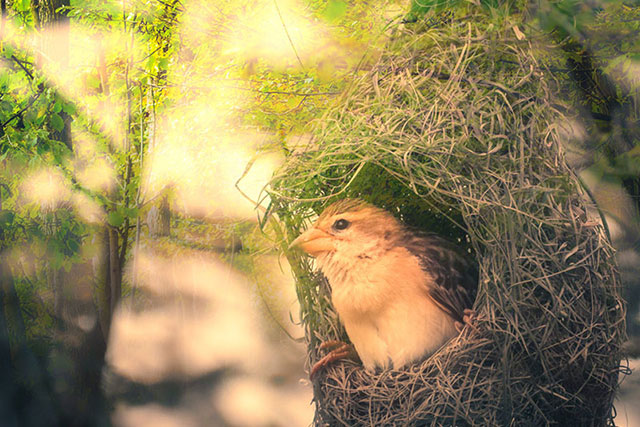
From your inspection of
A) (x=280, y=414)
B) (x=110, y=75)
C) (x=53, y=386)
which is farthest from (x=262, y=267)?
(x=53, y=386)

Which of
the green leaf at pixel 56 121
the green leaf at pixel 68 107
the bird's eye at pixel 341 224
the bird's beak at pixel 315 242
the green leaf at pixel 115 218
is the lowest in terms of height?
the green leaf at pixel 115 218

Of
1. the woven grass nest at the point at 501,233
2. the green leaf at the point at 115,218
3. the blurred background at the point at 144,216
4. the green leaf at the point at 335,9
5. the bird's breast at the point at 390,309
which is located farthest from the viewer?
the green leaf at the point at 115,218

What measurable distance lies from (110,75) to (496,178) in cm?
175

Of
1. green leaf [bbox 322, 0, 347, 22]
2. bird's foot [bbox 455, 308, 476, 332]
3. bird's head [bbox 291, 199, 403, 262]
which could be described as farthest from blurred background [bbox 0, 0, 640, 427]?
bird's foot [bbox 455, 308, 476, 332]

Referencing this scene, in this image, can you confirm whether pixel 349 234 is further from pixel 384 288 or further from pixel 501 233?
pixel 501 233

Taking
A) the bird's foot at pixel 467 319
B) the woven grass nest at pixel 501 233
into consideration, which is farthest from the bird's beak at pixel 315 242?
the bird's foot at pixel 467 319

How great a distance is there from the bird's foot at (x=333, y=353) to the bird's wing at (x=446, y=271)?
0.57 ft

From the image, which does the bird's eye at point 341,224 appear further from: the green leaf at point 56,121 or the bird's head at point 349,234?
the green leaf at point 56,121

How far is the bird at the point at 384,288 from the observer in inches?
34.0

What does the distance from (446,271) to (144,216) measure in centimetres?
150

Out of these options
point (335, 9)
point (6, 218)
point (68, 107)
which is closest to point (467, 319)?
point (335, 9)

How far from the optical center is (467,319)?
2.65 feet

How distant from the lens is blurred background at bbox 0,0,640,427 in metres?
1.69

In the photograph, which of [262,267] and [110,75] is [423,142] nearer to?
[262,267]
